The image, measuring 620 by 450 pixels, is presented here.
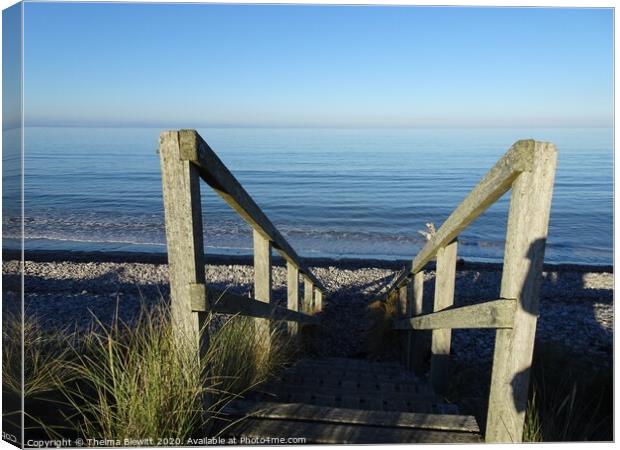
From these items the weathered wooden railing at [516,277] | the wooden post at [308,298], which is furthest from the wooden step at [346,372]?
the wooden post at [308,298]

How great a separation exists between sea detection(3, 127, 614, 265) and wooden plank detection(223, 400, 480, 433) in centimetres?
129

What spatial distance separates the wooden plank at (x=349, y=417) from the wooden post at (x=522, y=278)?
0.78 feet

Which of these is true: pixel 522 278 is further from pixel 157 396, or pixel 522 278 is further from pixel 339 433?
pixel 157 396

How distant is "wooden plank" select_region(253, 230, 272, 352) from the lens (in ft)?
12.2

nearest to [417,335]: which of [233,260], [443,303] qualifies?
[443,303]

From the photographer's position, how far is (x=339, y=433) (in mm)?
2441

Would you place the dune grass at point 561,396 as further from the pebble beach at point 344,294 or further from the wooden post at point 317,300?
the wooden post at point 317,300

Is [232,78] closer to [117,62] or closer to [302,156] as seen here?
[302,156]

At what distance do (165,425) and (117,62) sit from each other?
1847cm

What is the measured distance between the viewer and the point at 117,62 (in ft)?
61.6

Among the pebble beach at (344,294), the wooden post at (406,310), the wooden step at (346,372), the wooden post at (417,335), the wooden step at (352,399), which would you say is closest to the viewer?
the wooden step at (352,399)

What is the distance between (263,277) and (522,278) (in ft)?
6.96

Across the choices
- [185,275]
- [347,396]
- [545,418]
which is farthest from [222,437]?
[545,418]

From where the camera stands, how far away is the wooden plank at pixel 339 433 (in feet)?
7.93
